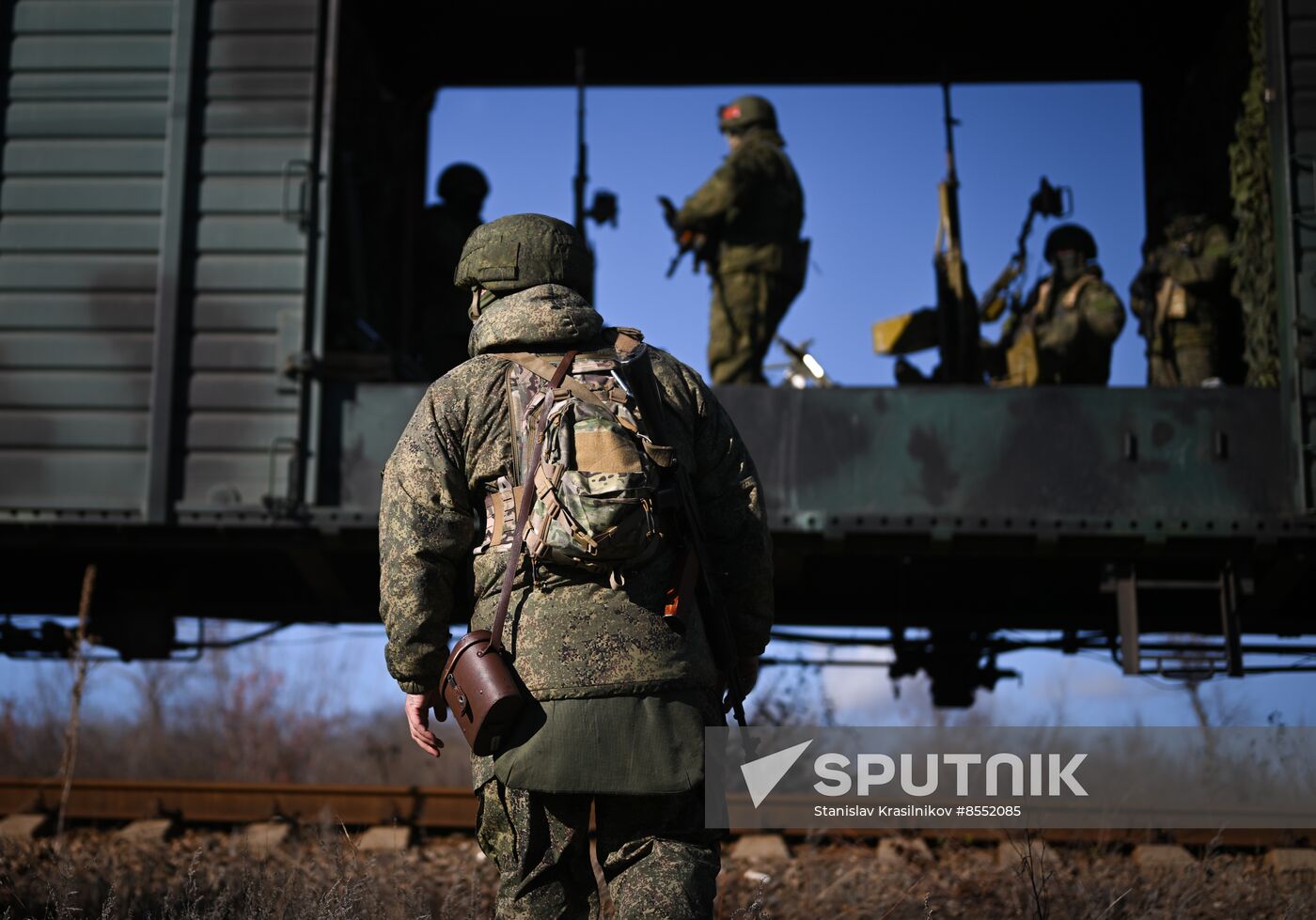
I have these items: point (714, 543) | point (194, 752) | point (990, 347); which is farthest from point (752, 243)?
point (194, 752)

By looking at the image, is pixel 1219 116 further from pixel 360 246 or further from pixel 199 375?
pixel 199 375

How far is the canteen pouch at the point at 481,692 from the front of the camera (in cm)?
282

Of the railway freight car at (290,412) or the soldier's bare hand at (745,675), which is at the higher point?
the railway freight car at (290,412)

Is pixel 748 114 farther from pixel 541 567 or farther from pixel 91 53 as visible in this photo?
pixel 541 567

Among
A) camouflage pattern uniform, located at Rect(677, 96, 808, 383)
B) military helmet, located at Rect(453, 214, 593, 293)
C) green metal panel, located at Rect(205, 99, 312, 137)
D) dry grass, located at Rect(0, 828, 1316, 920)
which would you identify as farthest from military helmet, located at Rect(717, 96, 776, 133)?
military helmet, located at Rect(453, 214, 593, 293)

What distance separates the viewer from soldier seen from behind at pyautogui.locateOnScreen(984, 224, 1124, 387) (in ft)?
25.9

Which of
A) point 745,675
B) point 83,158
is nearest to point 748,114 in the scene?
point 83,158

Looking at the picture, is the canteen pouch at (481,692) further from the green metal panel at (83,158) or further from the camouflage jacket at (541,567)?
the green metal panel at (83,158)

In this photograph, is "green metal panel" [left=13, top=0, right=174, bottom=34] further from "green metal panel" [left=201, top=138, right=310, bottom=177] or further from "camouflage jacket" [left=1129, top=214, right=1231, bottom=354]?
"camouflage jacket" [left=1129, top=214, right=1231, bottom=354]

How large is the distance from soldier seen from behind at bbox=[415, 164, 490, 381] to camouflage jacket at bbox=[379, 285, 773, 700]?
5.47 metres

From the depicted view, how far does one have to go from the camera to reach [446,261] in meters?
8.77

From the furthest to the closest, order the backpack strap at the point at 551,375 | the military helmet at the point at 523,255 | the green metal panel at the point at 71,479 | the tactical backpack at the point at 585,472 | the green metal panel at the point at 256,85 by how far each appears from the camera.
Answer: the green metal panel at the point at 256,85 → the green metal panel at the point at 71,479 → the military helmet at the point at 523,255 → the backpack strap at the point at 551,375 → the tactical backpack at the point at 585,472

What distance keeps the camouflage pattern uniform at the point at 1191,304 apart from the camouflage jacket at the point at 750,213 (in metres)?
2.04

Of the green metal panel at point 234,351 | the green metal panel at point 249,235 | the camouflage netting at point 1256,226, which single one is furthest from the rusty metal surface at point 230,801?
the camouflage netting at point 1256,226
